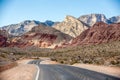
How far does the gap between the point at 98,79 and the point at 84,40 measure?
564 ft

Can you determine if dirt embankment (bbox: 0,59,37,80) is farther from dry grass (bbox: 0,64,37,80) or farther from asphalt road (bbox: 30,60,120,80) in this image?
asphalt road (bbox: 30,60,120,80)

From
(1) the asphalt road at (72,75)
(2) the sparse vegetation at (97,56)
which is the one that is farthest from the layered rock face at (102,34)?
(1) the asphalt road at (72,75)

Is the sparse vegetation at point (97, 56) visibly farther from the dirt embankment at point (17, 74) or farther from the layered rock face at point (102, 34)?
the layered rock face at point (102, 34)

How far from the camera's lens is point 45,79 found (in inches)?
1020

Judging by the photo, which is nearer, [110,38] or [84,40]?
[110,38]

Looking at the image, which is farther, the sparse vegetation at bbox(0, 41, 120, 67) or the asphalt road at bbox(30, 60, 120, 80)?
the sparse vegetation at bbox(0, 41, 120, 67)

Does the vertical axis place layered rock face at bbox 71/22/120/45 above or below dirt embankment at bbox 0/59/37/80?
above

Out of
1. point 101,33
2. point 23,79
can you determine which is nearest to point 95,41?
point 101,33

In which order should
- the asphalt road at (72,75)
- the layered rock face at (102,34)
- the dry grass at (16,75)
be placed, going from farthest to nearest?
the layered rock face at (102,34) < the dry grass at (16,75) < the asphalt road at (72,75)

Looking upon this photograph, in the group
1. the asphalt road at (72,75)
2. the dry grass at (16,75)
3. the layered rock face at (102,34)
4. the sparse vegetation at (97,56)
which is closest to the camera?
the asphalt road at (72,75)

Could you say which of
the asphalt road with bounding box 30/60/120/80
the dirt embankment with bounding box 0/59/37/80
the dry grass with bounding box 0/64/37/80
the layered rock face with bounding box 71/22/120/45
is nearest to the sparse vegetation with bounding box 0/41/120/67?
the asphalt road with bounding box 30/60/120/80

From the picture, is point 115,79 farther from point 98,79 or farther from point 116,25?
point 116,25

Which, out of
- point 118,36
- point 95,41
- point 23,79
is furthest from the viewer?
point 95,41

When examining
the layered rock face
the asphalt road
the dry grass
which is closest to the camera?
the asphalt road
